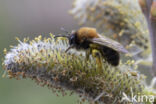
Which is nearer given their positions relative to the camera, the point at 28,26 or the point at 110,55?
the point at 110,55

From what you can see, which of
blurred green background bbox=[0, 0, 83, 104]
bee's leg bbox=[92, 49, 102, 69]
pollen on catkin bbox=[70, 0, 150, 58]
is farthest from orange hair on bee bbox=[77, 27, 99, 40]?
blurred green background bbox=[0, 0, 83, 104]

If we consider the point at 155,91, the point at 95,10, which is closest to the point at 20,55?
the point at 155,91

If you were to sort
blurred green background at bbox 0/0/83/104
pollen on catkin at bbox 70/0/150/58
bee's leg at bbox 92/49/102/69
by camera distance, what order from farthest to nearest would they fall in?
blurred green background at bbox 0/0/83/104, pollen on catkin at bbox 70/0/150/58, bee's leg at bbox 92/49/102/69

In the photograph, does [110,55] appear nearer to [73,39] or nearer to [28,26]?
[73,39]

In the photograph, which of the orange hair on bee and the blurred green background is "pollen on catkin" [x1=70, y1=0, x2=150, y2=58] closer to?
the orange hair on bee

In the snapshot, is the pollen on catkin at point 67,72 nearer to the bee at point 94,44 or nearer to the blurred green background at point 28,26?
the bee at point 94,44

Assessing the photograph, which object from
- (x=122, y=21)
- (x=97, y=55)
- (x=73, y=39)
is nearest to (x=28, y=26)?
(x=122, y=21)
